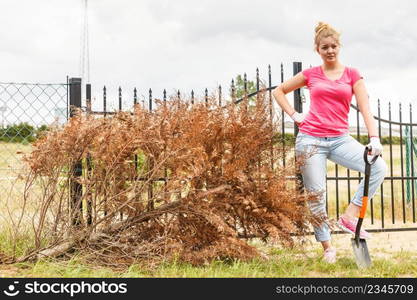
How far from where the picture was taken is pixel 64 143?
501cm

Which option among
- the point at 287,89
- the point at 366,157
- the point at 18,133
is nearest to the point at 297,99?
the point at 287,89

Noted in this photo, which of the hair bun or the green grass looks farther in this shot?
the hair bun

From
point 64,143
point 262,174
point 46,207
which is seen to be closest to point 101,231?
point 46,207

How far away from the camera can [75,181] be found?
537 centimetres

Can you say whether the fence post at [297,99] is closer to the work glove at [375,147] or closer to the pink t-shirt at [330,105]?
the pink t-shirt at [330,105]

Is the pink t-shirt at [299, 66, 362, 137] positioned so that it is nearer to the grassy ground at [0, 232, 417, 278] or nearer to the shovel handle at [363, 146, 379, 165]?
the shovel handle at [363, 146, 379, 165]

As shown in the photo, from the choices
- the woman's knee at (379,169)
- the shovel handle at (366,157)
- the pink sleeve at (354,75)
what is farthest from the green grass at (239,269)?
the pink sleeve at (354,75)

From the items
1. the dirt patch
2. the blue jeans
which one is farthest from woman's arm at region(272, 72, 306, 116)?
the dirt patch

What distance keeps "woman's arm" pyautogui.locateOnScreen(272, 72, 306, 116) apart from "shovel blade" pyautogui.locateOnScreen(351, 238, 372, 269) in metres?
1.33

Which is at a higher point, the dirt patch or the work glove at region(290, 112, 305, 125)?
the work glove at region(290, 112, 305, 125)

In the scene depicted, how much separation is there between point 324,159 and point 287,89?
2.50 ft

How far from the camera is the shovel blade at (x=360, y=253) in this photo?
507cm

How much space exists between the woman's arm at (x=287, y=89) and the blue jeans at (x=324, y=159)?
0.94 ft

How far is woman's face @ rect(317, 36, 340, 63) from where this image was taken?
4.88 meters
